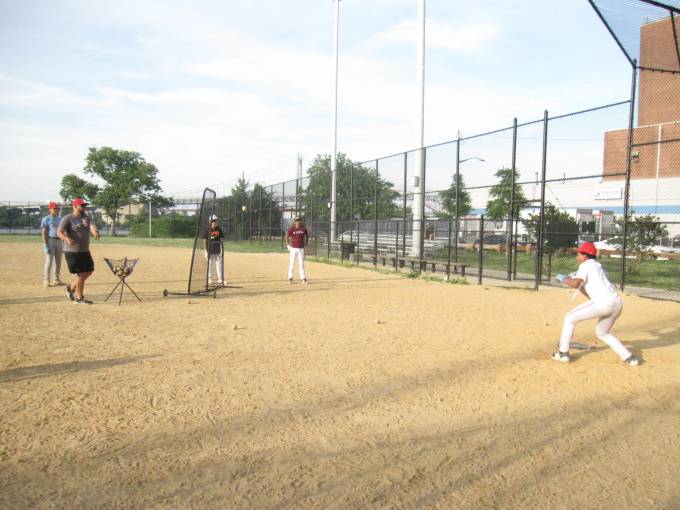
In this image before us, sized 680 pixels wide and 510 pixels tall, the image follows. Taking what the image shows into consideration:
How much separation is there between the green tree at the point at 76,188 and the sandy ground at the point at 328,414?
51696 mm

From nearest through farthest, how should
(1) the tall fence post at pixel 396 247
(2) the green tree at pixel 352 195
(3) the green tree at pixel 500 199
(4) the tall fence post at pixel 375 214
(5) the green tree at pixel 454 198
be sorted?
(5) the green tree at pixel 454 198, (3) the green tree at pixel 500 199, (1) the tall fence post at pixel 396 247, (4) the tall fence post at pixel 375 214, (2) the green tree at pixel 352 195

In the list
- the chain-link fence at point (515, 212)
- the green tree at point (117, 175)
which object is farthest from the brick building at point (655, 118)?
the green tree at point (117, 175)

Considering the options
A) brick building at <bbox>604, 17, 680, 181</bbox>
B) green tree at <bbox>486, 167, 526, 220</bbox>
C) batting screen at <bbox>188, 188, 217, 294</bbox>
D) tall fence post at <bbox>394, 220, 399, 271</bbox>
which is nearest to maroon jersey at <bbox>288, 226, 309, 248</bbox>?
batting screen at <bbox>188, 188, 217, 294</bbox>

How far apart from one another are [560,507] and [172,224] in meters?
52.2

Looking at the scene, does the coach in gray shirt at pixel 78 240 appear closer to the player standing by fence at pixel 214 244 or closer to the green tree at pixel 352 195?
the player standing by fence at pixel 214 244

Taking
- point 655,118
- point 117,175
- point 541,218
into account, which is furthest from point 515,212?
point 117,175

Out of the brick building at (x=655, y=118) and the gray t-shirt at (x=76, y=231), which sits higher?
the brick building at (x=655, y=118)

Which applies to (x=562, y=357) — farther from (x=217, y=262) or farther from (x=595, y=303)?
(x=217, y=262)

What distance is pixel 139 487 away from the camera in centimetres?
324

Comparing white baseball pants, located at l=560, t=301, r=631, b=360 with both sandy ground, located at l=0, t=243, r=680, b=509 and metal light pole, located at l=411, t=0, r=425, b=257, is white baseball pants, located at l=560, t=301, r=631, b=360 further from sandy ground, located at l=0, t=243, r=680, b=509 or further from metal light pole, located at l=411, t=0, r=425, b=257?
metal light pole, located at l=411, t=0, r=425, b=257

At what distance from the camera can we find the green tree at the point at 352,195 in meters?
22.0

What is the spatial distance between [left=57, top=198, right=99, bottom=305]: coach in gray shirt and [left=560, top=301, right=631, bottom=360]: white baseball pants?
7.50 m

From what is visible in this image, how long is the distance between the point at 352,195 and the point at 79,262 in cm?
1523

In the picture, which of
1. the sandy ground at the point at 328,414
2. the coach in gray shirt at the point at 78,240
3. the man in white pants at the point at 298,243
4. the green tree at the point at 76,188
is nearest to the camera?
the sandy ground at the point at 328,414
